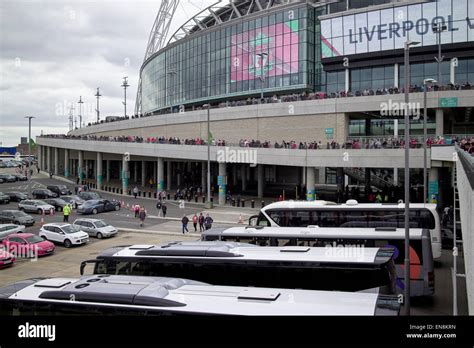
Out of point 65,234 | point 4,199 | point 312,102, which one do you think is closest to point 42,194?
point 4,199

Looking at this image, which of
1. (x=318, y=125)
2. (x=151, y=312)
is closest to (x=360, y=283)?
(x=151, y=312)

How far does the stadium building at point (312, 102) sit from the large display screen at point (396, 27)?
0.11m

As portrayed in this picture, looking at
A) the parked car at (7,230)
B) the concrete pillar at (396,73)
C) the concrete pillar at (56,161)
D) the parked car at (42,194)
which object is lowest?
the parked car at (7,230)

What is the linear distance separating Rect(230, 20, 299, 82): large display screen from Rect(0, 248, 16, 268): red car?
4448cm

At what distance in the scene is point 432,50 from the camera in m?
50.9

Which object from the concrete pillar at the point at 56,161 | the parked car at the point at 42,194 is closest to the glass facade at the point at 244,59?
the concrete pillar at the point at 56,161

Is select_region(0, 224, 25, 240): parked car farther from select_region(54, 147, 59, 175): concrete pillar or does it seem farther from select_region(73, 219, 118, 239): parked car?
select_region(54, 147, 59, 175): concrete pillar

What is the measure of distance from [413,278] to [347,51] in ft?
146

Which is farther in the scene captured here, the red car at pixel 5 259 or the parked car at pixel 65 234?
the parked car at pixel 65 234

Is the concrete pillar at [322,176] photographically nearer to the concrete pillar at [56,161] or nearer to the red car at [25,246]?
the concrete pillar at [56,161]

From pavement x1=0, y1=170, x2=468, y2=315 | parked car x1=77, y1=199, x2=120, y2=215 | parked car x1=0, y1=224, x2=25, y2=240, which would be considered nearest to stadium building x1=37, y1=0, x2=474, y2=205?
pavement x1=0, y1=170, x2=468, y2=315

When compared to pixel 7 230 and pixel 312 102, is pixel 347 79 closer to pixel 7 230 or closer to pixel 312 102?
pixel 312 102

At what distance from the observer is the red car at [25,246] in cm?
2394

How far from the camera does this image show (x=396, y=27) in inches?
2037
